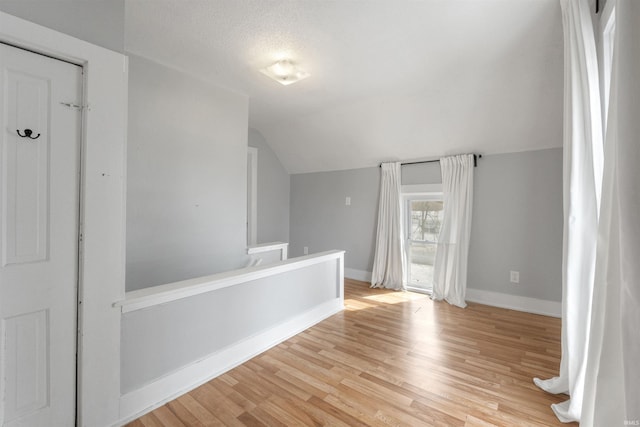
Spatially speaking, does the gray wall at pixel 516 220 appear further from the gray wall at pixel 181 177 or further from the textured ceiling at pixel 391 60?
the gray wall at pixel 181 177

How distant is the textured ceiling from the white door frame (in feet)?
2.76

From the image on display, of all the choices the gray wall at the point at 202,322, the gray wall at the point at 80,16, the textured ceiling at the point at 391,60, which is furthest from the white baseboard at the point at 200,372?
the textured ceiling at the point at 391,60

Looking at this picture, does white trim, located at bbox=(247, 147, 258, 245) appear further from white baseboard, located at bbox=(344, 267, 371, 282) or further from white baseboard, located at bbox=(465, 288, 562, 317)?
white baseboard, located at bbox=(465, 288, 562, 317)

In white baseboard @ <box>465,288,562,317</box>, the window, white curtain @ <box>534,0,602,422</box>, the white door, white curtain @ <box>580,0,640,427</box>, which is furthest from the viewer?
the window

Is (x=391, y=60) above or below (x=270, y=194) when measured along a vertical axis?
above

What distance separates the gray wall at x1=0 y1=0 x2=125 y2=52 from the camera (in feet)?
4.02

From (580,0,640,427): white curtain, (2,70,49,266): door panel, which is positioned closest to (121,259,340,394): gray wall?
(2,70,49,266): door panel

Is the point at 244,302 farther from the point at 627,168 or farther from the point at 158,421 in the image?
the point at 627,168

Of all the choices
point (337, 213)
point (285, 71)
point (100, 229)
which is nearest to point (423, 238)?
point (337, 213)

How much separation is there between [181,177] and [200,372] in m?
1.86

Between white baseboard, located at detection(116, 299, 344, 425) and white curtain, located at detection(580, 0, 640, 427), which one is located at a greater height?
white curtain, located at detection(580, 0, 640, 427)

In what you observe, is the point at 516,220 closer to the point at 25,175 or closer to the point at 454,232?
the point at 454,232

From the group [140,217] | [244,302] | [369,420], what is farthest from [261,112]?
[369,420]

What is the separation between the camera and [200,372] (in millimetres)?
1873
